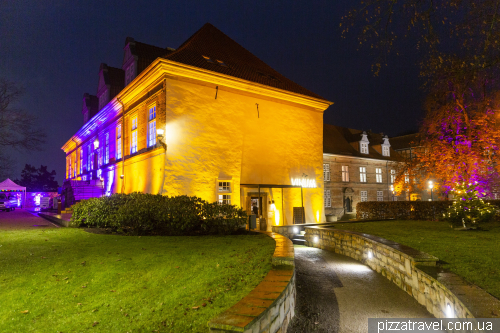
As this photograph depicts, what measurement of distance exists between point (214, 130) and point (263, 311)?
14054mm

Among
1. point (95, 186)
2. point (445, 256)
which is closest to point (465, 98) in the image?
point (445, 256)

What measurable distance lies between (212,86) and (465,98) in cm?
1607

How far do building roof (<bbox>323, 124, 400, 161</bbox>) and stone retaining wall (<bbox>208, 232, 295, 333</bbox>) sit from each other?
96.6 ft

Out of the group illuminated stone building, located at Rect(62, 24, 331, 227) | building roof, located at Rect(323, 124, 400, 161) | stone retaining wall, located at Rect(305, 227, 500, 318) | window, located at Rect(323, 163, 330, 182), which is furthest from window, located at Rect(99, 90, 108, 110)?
stone retaining wall, located at Rect(305, 227, 500, 318)

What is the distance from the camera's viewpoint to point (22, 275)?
583 cm

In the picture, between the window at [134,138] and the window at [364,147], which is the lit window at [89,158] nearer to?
the window at [134,138]

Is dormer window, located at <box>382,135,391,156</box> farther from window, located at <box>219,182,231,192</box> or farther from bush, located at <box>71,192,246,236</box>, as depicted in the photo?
bush, located at <box>71,192,246,236</box>

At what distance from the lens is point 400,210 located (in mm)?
24031

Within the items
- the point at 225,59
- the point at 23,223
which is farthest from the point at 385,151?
the point at 23,223

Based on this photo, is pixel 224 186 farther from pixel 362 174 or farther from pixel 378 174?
pixel 378 174

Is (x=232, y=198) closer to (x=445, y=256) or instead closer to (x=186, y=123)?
(x=186, y=123)

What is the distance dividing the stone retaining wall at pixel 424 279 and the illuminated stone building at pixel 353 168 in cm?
2279

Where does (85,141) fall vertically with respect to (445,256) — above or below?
above

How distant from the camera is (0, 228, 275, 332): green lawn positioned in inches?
162
